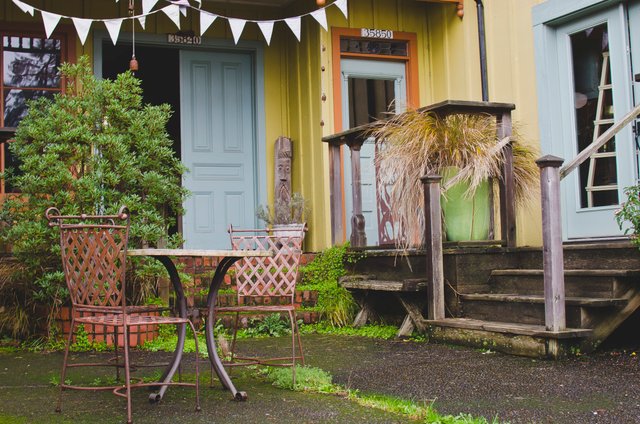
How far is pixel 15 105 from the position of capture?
8086mm

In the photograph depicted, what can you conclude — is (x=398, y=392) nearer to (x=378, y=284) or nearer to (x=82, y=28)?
(x=378, y=284)

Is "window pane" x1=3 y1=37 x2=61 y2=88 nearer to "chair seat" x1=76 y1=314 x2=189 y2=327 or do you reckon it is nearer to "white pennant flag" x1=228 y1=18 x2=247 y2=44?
"white pennant flag" x1=228 y1=18 x2=247 y2=44

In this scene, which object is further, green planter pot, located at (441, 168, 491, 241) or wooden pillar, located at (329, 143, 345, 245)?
wooden pillar, located at (329, 143, 345, 245)

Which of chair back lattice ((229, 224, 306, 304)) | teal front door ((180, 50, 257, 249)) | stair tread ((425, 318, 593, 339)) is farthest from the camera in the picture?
teal front door ((180, 50, 257, 249))

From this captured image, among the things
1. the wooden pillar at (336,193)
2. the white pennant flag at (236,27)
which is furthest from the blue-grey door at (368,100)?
the white pennant flag at (236,27)

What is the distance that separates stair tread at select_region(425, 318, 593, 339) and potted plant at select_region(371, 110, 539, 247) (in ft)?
2.57

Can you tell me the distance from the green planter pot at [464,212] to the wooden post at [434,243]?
0.36 m

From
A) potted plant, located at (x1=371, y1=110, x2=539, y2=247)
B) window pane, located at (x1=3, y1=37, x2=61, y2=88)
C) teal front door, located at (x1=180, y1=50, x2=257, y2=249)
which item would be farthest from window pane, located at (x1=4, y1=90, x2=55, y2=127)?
potted plant, located at (x1=371, y1=110, x2=539, y2=247)

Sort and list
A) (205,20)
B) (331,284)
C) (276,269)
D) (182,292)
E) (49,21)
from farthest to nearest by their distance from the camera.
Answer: (331,284), (205,20), (49,21), (276,269), (182,292)

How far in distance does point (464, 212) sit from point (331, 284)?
1.56m

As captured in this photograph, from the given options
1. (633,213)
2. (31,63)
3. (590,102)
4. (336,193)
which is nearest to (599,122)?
(590,102)

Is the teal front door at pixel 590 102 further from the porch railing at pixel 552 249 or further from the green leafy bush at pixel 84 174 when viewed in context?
the green leafy bush at pixel 84 174

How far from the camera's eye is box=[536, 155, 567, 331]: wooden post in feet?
15.8

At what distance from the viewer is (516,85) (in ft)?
25.8
